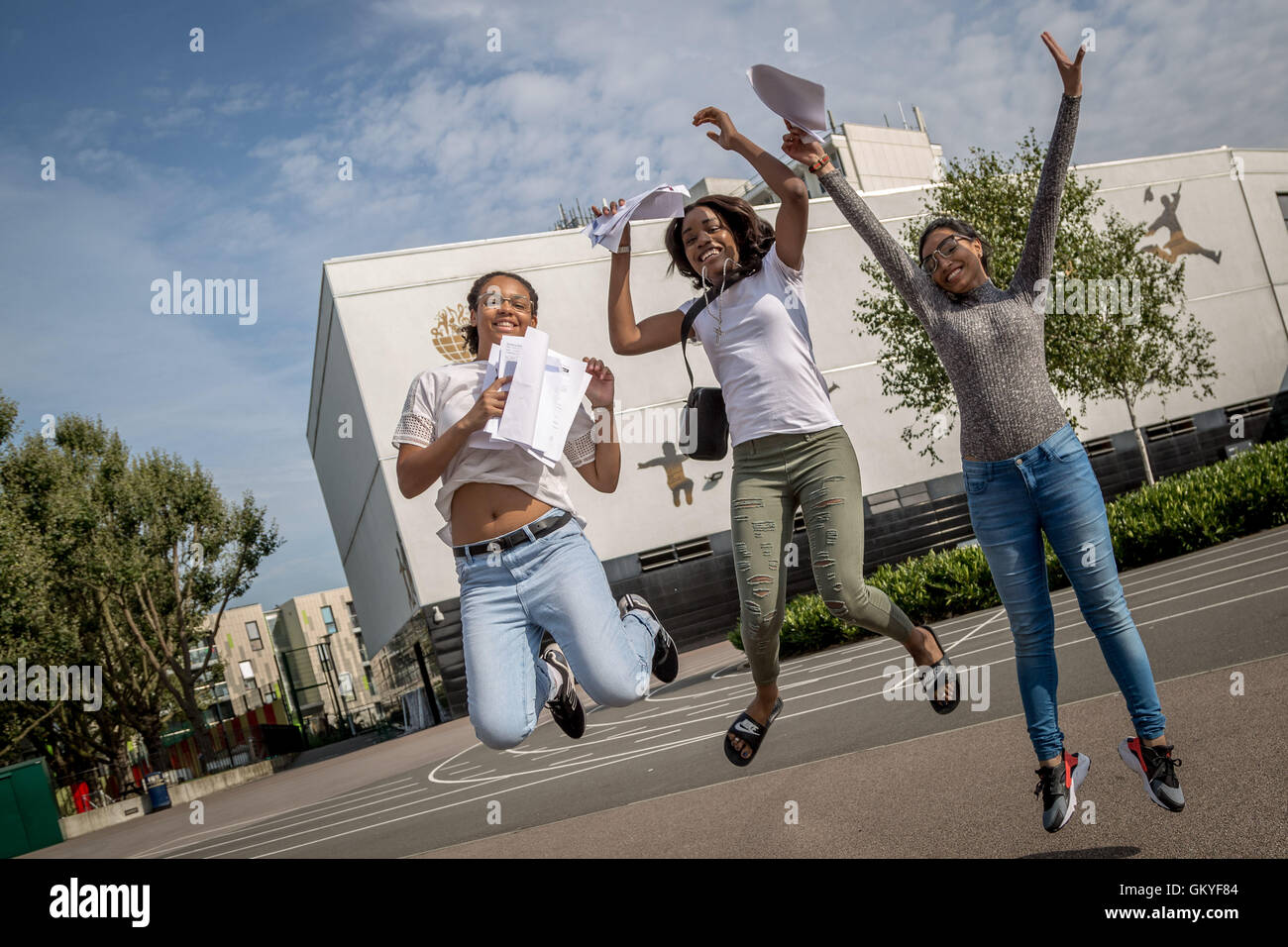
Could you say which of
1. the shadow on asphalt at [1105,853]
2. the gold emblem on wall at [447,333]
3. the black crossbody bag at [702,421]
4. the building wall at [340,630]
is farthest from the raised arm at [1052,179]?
the building wall at [340,630]

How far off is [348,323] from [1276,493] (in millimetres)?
19598

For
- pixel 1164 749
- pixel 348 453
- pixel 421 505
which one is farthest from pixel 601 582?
pixel 348 453

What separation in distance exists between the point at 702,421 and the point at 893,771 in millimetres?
3826

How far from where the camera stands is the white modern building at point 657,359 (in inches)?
961

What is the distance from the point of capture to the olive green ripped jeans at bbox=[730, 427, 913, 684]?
3.82 metres

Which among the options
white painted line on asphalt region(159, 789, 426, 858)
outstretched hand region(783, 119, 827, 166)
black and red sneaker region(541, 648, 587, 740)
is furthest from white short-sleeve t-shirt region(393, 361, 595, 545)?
white painted line on asphalt region(159, 789, 426, 858)


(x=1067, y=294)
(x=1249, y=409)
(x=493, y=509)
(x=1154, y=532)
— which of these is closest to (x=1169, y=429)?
(x=1249, y=409)

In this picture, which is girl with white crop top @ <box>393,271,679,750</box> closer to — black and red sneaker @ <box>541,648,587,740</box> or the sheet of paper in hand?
black and red sneaker @ <box>541,648,587,740</box>

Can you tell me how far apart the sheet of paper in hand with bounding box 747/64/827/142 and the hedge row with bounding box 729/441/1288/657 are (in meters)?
13.5

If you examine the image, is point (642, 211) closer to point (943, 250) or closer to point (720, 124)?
point (720, 124)

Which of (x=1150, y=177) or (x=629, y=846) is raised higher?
(x=1150, y=177)
